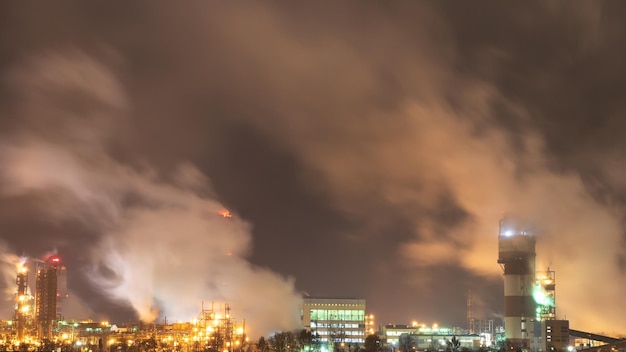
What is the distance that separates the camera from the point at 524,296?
369 ft

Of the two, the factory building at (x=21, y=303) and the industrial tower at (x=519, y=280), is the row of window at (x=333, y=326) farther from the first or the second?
the factory building at (x=21, y=303)

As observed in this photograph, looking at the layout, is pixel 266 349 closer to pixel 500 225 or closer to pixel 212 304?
pixel 212 304

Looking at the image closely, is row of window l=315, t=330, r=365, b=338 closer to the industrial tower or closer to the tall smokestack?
the industrial tower

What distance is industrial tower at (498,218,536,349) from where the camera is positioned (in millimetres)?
112188

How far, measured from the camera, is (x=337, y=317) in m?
134

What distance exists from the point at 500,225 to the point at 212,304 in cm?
4503

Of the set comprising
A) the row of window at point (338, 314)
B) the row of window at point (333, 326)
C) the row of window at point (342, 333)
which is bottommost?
the row of window at point (342, 333)

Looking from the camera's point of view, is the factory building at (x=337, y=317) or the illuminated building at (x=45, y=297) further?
the factory building at (x=337, y=317)

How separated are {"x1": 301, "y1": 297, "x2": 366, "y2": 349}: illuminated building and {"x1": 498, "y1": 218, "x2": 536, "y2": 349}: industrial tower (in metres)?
28.5

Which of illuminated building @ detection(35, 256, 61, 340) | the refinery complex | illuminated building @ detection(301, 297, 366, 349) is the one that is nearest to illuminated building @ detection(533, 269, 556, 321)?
the refinery complex

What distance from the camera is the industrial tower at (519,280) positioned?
11219cm

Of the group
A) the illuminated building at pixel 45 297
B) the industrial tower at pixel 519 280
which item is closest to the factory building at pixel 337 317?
the industrial tower at pixel 519 280

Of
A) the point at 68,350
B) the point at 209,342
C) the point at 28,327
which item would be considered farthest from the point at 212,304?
the point at 68,350

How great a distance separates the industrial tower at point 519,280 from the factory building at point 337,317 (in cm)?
2853
